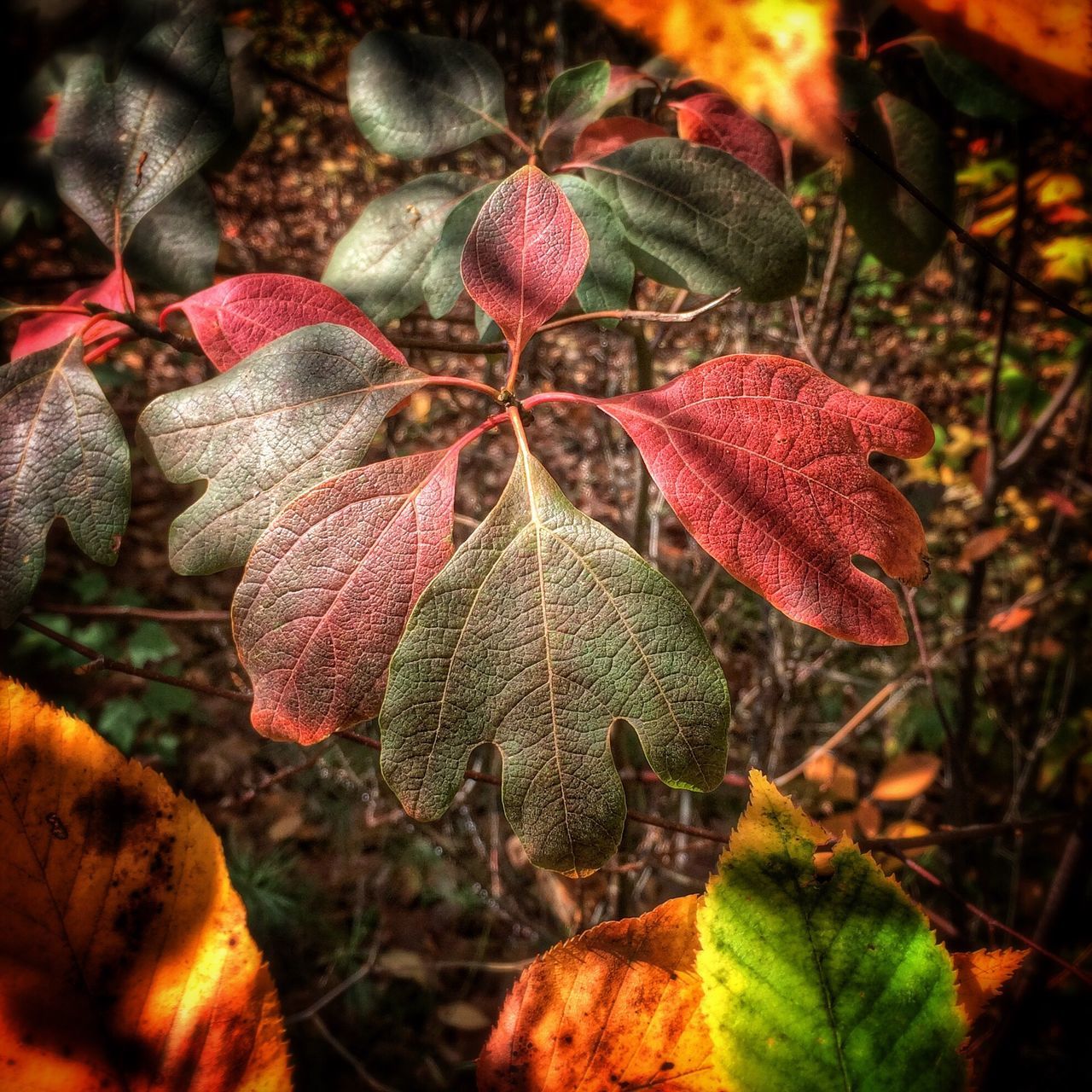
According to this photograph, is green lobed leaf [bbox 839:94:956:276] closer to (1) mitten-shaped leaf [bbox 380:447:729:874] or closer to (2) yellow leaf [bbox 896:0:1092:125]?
(2) yellow leaf [bbox 896:0:1092:125]

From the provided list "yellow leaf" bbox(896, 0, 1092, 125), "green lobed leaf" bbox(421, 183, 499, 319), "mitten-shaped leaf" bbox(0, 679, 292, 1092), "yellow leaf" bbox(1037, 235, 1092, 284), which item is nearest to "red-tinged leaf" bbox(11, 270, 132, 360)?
"green lobed leaf" bbox(421, 183, 499, 319)

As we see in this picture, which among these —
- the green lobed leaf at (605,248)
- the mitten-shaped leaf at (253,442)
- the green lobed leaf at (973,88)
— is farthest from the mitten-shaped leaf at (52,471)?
the green lobed leaf at (973,88)

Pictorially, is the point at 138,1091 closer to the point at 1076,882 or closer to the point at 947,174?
the point at 1076,882

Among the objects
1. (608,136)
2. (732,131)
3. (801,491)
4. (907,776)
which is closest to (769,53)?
(732,131)

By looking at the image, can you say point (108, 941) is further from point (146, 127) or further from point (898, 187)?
point (898, 187)

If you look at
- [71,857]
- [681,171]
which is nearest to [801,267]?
[681,171]
